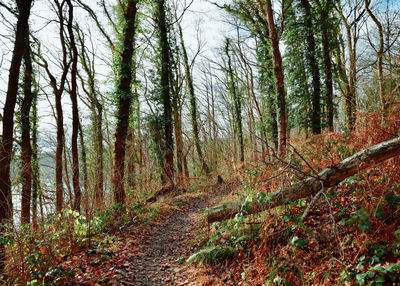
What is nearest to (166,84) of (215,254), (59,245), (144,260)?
(59,245)

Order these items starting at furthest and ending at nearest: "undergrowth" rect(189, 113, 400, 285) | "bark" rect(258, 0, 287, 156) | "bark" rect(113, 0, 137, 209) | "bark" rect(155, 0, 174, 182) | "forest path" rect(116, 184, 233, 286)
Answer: "bark" rect(155, 0, 174, 182), "bark" rect(258, 0, 287, 156), "bark" rect(113, 0, 137, 209), "forest path" rect(116, 184, 233, 286), "undergrowth" rect(189, 113, 400, 285)

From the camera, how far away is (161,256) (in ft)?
14.6

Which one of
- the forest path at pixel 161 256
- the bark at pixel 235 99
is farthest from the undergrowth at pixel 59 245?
the bark at pixel 235 99

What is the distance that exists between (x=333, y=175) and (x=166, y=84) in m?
10.9

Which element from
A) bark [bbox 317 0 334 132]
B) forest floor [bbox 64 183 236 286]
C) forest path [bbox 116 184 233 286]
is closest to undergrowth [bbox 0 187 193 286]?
forest floor [bbox 64 183 236 286]

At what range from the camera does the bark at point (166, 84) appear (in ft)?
38.9

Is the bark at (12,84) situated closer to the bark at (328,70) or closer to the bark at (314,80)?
the bark at (314,80)

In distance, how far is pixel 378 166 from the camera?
358 cm

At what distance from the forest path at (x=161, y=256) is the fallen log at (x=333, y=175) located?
1590 millimetres

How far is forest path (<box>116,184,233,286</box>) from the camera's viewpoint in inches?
139

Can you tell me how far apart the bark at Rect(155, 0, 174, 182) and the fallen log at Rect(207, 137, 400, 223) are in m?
8.39

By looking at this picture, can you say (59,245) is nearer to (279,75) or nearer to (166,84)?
(279,75)

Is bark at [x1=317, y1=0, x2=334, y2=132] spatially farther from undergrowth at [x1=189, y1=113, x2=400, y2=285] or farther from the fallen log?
the fallen log

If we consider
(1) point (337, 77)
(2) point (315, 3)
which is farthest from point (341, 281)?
(2) point (315, 3)
